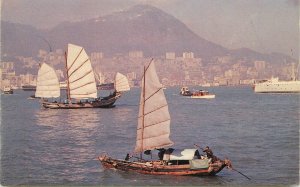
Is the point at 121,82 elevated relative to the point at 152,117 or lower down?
elevated

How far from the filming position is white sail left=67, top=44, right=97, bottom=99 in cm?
6016

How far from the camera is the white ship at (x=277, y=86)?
297 ft

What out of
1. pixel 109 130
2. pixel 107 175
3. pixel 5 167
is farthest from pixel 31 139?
pixel 107 175

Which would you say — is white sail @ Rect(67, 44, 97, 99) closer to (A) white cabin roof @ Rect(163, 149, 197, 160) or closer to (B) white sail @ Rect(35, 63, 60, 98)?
(B) white sail @ Rect(35, 63, 60, 98)

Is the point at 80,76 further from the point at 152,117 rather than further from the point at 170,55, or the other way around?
the point at 152,117

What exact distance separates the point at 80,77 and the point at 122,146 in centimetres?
2911

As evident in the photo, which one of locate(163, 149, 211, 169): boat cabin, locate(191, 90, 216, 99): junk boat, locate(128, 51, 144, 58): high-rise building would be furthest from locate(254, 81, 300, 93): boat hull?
locate(163, 149, 211, 169): boat cabin

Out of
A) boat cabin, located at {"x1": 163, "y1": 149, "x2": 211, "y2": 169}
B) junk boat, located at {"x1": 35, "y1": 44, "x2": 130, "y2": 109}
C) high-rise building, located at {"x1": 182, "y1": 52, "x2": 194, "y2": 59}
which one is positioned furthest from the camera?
junk boat, located at {"x1": 35, "y1": 44, "x2": 130, "y2": 109}

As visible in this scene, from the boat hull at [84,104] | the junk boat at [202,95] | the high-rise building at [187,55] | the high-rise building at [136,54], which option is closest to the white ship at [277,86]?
the junk boat at [202,95]

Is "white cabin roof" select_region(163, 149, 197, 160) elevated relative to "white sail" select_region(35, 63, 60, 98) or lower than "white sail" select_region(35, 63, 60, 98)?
lower

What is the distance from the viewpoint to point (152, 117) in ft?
80.1

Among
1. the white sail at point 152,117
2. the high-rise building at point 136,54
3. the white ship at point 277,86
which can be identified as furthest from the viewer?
the white ship at point 277,86

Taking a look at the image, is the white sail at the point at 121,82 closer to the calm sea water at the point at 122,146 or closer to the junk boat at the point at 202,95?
the calm sea water at the point at 122,146

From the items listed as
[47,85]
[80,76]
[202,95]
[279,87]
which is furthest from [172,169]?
[279,87]
